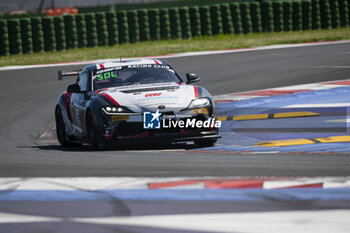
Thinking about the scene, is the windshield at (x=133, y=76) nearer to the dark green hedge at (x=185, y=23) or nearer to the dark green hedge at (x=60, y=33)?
the dark green hedge at (x=60, y=33)

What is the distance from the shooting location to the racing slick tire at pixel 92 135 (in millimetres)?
9156

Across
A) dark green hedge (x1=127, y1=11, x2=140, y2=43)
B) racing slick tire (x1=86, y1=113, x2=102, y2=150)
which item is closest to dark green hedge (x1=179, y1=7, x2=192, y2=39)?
dark green hedge (x1=127, y1=11, x2=140, y2=43)

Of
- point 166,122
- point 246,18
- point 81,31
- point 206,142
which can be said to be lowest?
point 246,18

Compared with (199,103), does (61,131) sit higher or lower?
lower

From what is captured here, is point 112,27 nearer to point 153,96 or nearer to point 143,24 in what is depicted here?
point 143,24

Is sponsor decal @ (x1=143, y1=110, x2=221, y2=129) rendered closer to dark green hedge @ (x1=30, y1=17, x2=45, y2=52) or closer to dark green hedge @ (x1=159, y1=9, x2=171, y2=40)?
dark green hedge @ (x1=30, y1=17, x2=45, y2=52)

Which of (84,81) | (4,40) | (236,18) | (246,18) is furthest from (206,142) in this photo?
(246,18)

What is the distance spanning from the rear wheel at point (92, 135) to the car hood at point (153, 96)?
427 millimetres

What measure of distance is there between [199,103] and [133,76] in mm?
1468

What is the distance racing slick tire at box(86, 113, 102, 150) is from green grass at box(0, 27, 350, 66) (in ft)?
47.3

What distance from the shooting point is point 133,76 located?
400 inches

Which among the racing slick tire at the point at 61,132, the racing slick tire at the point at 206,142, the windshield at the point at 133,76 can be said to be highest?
the windshield at the point at 133,76

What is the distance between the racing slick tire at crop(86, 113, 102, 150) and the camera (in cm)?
916

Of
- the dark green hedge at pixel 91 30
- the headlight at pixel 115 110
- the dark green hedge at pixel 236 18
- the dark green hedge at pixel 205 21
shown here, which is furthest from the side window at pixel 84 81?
the dark green hedge at pixel 236 18
